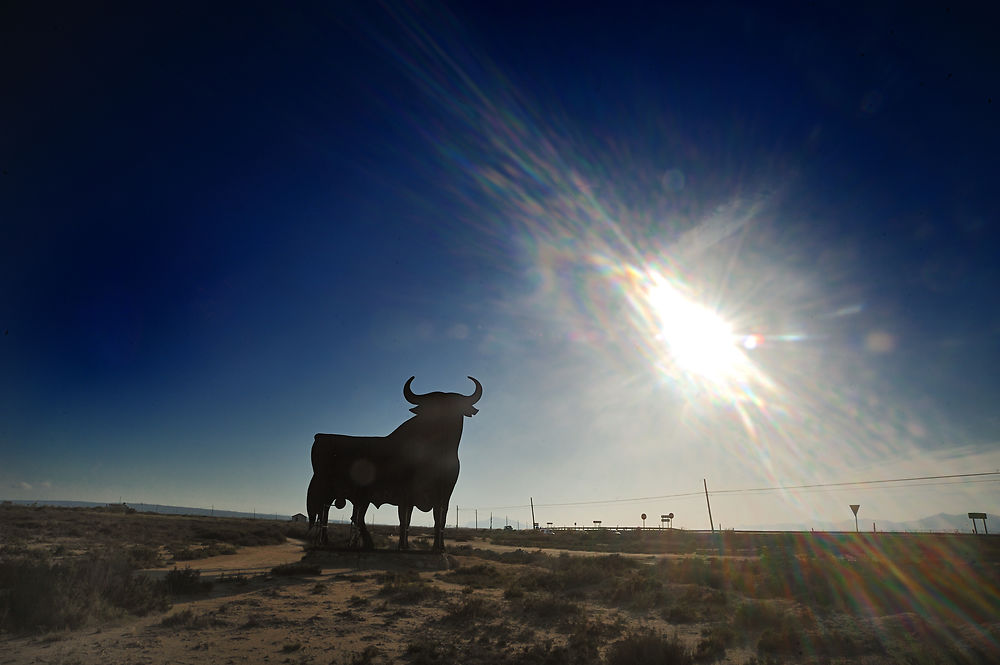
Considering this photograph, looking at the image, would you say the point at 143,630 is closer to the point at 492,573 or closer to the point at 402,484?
the point at 402,484

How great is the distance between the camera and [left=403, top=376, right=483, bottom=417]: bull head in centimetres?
1617

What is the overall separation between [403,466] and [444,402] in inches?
94.3

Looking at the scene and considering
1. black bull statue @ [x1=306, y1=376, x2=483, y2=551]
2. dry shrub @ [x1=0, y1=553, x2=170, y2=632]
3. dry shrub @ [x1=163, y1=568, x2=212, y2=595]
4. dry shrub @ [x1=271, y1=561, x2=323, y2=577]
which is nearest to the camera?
dry shrub @ [x1=0, y1=553, x2=170, y2=632]

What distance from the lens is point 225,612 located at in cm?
869

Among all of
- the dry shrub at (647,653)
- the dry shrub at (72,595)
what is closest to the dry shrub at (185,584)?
the dry shrub at (72,595)

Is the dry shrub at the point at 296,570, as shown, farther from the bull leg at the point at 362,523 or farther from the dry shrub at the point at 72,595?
the dry shrub at the point at 72,595

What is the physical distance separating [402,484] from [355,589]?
4494 mm

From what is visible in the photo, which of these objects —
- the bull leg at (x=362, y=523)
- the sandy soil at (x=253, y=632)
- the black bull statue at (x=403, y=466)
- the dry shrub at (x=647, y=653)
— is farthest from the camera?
the bull leg at (x=362, y=523)

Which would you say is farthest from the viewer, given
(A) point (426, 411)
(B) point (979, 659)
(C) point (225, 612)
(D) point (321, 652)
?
(A) point (426, 411)

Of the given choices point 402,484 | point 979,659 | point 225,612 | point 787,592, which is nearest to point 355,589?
point 225,612

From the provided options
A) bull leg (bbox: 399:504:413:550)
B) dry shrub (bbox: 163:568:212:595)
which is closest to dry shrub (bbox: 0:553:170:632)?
A: dry shrub (bbox: 163:568:212:595)

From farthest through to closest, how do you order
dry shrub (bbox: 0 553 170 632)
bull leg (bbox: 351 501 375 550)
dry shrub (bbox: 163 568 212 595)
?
bull leg (bbox: 351 501 375 550) < dry shrub (bbox: 163 568 212 595) < dry shrub (bbox: 0 553 170 632)

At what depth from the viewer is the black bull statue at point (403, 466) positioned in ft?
51.1

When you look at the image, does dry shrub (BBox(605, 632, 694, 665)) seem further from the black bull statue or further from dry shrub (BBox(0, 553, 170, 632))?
the black bull statue
